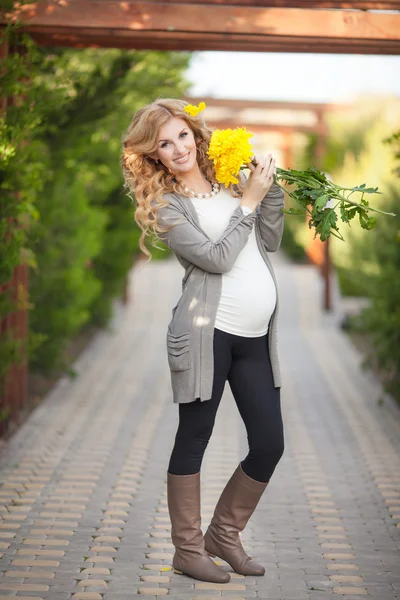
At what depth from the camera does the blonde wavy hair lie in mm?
3666

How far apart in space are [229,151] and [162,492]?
2.43 m

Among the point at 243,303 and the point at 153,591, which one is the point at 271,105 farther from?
the point at 153,591

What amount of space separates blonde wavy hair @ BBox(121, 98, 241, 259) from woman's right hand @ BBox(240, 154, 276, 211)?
0.17m

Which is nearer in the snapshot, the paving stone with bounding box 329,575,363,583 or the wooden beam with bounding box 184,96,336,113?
the paving stone with bounding box 329,575,363,583

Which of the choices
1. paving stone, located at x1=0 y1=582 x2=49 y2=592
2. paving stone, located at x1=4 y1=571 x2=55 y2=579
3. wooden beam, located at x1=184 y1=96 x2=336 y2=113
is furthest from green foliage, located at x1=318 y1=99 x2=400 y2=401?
paving stone, located at x1=0 y1=582 x2=49 y2=592

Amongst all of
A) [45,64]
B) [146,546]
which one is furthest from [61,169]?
[146,546]

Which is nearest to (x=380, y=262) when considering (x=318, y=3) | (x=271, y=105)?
(x=318, y=3)

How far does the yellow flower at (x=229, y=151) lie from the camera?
140 inches

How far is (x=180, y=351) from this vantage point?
12.0 ft

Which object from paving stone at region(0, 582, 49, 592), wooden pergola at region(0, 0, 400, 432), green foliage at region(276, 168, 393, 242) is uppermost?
wooden pergola at region(0, 0, 400, 432)

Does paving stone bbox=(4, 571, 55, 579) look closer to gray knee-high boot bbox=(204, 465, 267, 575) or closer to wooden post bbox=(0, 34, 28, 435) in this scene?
gray knee-high boot bbox=(204, 465, 267, 575)

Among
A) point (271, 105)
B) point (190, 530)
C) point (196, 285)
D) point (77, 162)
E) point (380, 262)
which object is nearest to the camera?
point (196, 285)

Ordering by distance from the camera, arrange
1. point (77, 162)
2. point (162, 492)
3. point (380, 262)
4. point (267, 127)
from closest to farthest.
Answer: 1. point (162, 492)
2. point (77, 162)
3. point (380, 262)
4. point (267, 127)

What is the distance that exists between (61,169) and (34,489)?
2.71 metres
